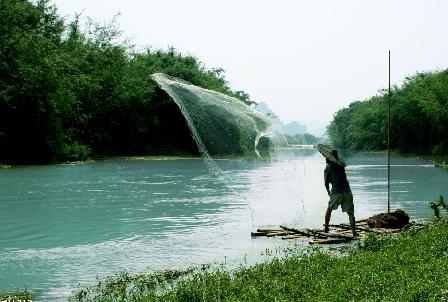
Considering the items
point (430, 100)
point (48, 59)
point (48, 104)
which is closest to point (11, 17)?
point (48, 59)

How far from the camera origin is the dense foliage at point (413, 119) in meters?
72.8

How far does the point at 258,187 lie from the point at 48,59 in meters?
26.1

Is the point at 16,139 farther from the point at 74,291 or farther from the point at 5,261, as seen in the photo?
the point at 74,291

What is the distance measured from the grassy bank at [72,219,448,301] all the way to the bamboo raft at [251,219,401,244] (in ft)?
7.41

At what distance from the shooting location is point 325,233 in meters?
14.8

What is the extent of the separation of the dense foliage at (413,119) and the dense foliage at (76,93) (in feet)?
96.8

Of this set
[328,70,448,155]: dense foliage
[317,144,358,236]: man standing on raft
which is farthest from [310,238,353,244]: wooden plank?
[328,70,448,155]: dense foliage

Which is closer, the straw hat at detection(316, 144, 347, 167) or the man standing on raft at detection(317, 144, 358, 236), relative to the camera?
the straw hat at detection(316, 144, 347, 167)

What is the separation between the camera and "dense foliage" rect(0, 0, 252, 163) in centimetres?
4791

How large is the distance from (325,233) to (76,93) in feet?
164

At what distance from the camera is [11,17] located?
48750mm

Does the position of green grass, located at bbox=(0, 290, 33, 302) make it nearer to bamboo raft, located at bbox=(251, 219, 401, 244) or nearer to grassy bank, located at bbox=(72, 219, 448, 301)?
grassy bank, located at bbox=(72, 219, 448, 301)

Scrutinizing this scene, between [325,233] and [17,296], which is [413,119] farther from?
[17,296]

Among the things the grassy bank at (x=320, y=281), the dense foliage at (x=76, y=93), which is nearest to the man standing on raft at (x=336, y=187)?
the grassy bank at (x=320, y=281)
